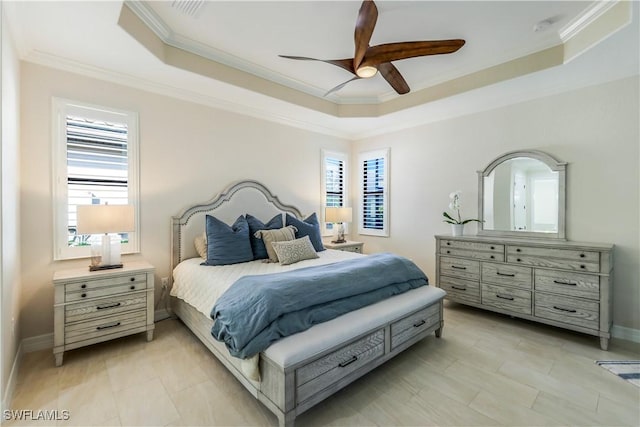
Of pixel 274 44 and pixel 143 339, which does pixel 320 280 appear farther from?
pixel 274 44

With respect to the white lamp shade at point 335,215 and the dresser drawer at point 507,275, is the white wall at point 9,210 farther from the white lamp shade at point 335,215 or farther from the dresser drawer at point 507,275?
the dresser drawer at point 507,275

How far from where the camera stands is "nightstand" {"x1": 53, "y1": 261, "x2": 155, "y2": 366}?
2.30 m

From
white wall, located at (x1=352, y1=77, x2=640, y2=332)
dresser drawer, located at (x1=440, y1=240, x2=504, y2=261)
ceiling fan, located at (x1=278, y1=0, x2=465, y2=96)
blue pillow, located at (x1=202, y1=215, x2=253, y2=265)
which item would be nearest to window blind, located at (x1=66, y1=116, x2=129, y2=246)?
blue pillow, located at (x1=202, y1=215, x2=253, y2=265)

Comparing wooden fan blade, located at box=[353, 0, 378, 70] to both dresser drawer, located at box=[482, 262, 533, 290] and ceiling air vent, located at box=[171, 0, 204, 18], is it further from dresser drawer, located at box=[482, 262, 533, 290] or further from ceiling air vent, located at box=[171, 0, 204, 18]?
dresser drawer, located at box=[482, 262, 533, 290]

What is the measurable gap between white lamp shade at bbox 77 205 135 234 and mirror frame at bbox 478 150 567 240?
13.2 feet

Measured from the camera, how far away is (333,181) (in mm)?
5117

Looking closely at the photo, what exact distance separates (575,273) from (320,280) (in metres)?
2.52

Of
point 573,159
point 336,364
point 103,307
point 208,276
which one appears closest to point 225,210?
point 208,276

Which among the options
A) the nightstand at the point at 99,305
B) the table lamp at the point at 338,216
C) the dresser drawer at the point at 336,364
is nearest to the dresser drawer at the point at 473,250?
the table lamp at the point at 338,216

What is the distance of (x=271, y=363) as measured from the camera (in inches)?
64.9

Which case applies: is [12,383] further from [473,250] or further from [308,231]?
[473,250]

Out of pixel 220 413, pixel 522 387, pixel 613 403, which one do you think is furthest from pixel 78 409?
pixel 613 403

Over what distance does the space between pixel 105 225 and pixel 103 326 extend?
88 centimetres

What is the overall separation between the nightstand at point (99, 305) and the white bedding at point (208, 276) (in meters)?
0.32
